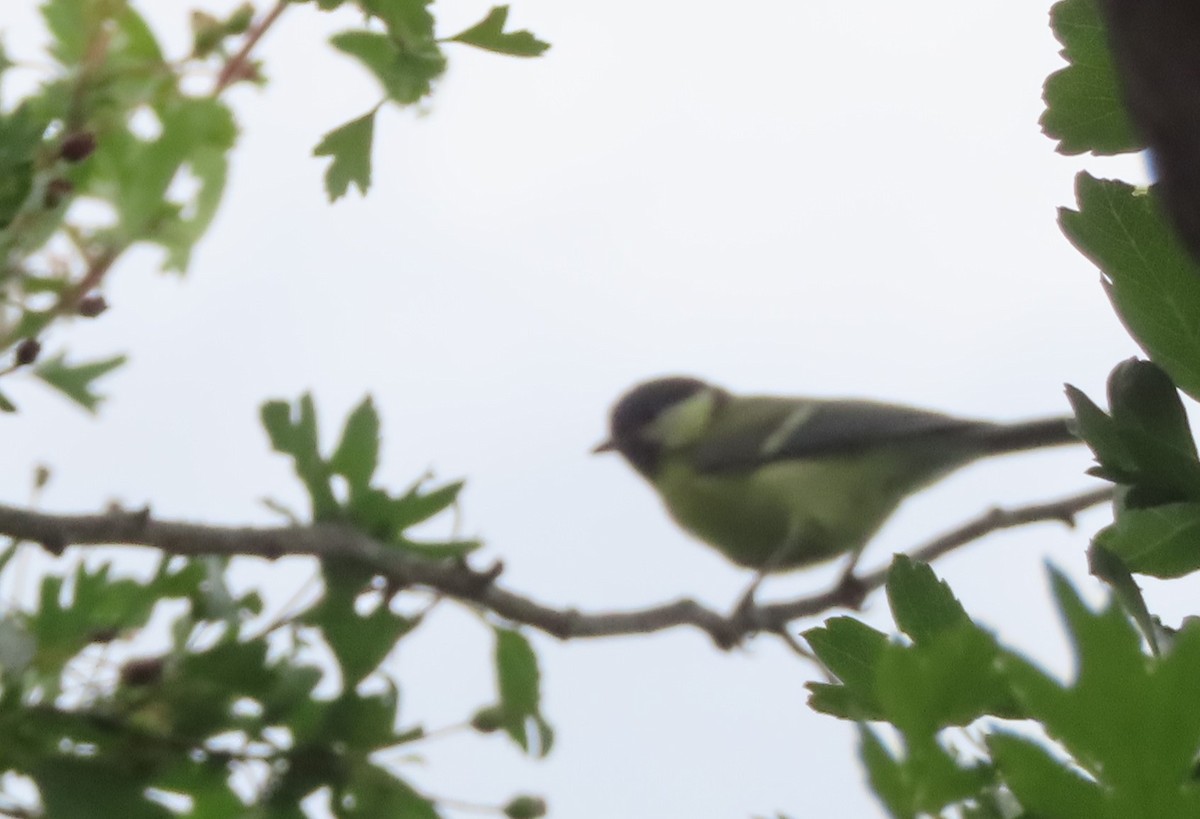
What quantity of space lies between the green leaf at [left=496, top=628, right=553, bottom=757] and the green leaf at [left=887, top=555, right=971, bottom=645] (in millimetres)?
904

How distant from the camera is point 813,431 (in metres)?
3.74

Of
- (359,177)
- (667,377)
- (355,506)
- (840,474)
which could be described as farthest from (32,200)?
(667,377)

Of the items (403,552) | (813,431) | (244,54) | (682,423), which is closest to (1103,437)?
(403,552)

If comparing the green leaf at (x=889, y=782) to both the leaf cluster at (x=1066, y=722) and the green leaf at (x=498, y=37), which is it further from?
the green leaf at (x=498, y=37)

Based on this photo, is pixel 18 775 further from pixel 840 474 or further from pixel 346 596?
pixel 840 474

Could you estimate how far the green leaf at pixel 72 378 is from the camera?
162 cm

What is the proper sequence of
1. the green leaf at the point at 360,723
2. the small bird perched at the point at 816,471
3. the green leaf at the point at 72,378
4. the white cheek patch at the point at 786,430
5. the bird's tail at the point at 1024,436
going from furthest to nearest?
the white cheek patch at the point at 786,430 → the small bird perched at the point at 816,471 → the bird's tail at the point at 1024,436 → the green leaf at the point at 72,378 → the green leaf at the point at 360,723

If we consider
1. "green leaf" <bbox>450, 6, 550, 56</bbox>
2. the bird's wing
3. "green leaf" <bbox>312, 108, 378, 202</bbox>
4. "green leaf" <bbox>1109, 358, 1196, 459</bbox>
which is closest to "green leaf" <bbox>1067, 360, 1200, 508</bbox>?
"green leaf" <bbox>1109, 358, 1196, 459</bbox>

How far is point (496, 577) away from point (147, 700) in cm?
36

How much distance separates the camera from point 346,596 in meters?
1.39

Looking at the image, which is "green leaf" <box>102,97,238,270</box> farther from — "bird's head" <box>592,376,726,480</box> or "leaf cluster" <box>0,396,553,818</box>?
"bird's head" <box>592,376,726,480</box>

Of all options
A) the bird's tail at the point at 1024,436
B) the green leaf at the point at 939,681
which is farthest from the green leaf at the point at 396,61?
the bird's tail at the point at 1024,436

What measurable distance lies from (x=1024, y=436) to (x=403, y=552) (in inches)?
89.7

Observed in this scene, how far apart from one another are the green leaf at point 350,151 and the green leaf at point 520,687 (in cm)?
49
